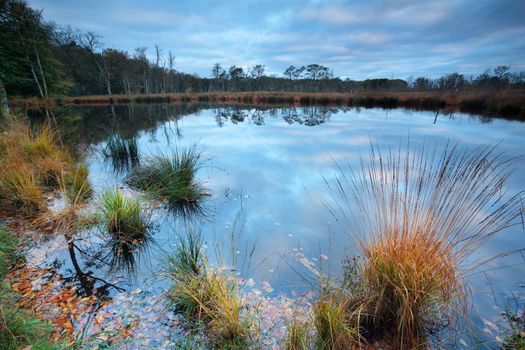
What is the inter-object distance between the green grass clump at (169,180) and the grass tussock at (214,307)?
8.19 ft

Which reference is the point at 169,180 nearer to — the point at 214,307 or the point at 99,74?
the point at 214,307

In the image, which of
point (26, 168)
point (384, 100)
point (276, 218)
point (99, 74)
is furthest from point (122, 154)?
point (99, 74)

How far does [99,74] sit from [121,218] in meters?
49.3

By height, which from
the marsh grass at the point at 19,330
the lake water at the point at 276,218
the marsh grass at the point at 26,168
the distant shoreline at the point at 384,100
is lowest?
the lake water at the point at 276,218

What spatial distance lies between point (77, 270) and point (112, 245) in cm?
57

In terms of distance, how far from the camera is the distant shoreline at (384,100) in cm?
1838

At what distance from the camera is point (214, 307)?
90.7 inches

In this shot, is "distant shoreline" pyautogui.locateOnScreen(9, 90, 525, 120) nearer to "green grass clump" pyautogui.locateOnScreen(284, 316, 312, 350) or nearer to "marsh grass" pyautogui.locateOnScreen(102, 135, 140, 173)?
"marsh grass" pyautogui.locateOnScreen(102, 135, 140, 173)

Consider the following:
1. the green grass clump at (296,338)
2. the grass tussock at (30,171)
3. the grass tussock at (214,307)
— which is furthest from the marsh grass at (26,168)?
the green grass clump at (296,338)

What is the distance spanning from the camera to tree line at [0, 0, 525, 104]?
22875 millimetres

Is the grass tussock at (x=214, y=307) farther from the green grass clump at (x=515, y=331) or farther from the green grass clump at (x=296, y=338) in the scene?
the green grass clump at (x=515, y=331)

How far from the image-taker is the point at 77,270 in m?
3.00

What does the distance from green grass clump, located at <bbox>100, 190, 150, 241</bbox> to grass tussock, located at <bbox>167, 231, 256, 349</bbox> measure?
1.41 m

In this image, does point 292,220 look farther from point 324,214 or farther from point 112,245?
point 112,245
